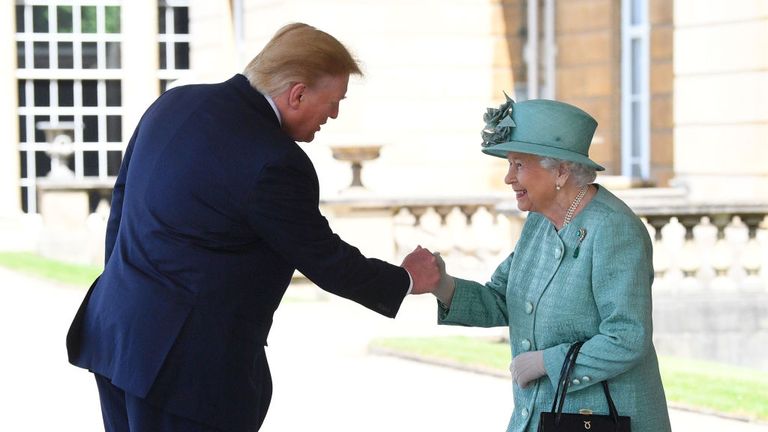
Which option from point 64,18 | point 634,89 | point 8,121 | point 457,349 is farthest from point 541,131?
point 64,18

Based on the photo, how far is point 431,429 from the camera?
7605 millimetres

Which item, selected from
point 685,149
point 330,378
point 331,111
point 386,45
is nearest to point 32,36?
point 386,45

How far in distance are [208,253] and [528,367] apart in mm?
930

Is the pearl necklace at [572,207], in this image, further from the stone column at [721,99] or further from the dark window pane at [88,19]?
the dark window pane at [88,19]

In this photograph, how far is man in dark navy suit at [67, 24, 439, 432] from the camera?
3930 mm

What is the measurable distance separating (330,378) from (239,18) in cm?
1294

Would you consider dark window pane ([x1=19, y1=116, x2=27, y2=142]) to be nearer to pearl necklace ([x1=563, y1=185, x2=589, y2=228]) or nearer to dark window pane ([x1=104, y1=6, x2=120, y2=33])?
dark window pane ([x1=104, y1=6, x2=120, y2=33])

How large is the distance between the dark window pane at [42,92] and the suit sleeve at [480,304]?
77.2ft

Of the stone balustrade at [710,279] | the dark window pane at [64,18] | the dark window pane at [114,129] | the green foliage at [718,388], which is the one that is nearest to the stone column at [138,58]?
the dark window pane at [114,129]

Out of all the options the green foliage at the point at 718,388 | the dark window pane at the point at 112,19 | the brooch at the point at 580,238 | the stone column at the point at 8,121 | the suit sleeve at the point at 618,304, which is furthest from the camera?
the dark window pane at the point at 112,19

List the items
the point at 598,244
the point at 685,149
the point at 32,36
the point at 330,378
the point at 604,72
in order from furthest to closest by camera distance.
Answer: the point at 32,36 < the point at 604,72 < the point at 685,149 < the point at 330,378 < the point at 598,244

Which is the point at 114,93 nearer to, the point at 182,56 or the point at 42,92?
the point at 42,92

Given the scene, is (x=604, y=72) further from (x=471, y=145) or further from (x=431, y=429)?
(x=431, y=429)

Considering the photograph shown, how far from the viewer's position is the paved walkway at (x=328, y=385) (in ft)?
25.8
